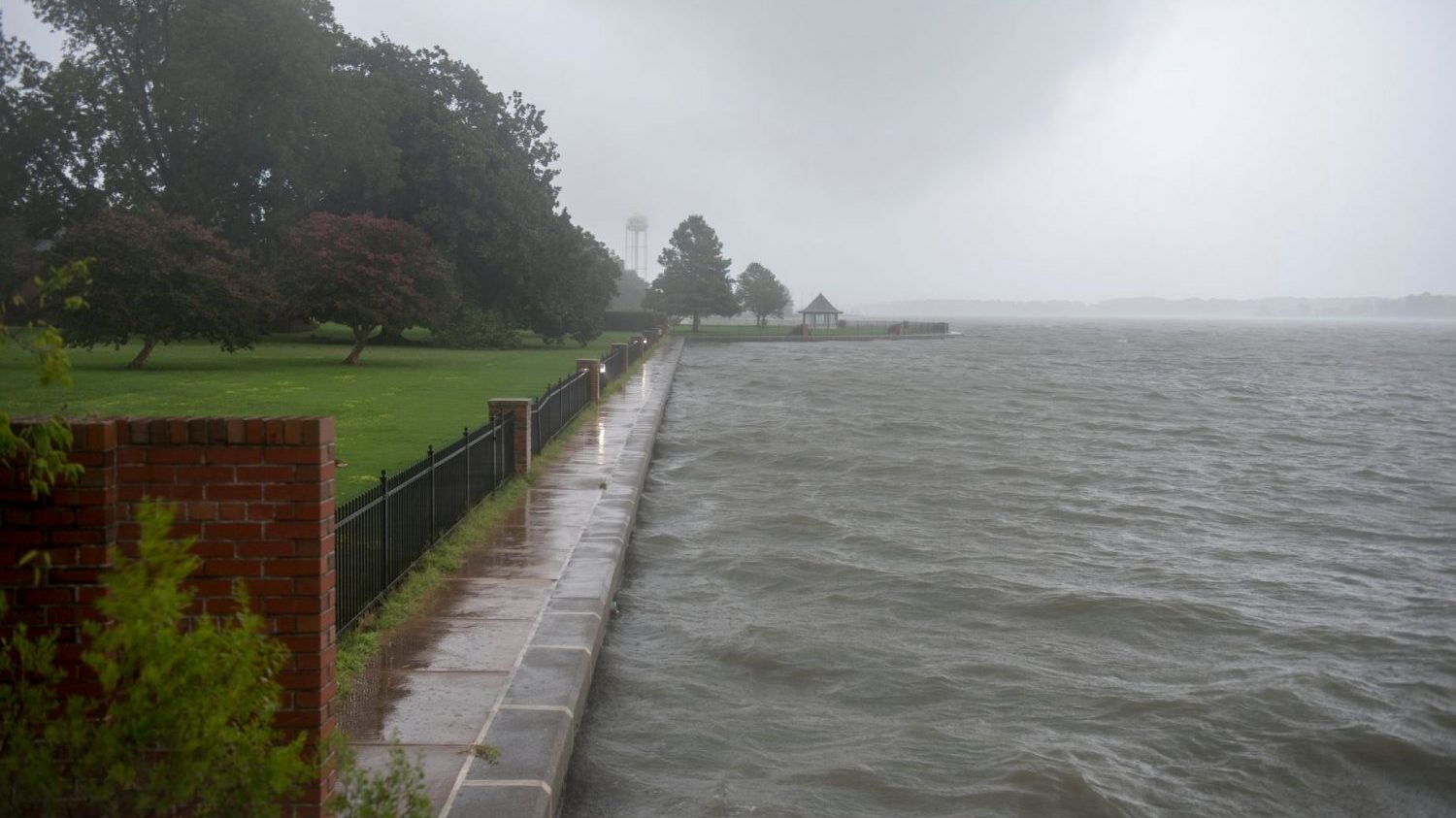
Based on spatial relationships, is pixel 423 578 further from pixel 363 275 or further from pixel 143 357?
pixel 363 275

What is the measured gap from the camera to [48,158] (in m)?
44.4

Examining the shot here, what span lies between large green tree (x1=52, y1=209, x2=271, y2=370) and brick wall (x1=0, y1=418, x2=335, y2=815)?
28.7m

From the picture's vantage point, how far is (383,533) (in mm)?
9039

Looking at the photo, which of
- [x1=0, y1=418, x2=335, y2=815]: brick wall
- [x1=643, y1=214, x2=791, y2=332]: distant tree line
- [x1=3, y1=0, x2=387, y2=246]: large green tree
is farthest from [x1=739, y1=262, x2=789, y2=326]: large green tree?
[x1=0, y1=418, x2=335, y2=815]: brick wall

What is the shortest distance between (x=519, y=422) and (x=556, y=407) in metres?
4.66

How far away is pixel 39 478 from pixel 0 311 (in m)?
0.58

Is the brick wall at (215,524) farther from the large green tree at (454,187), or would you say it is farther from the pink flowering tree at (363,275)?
the large green tree at (454,187)

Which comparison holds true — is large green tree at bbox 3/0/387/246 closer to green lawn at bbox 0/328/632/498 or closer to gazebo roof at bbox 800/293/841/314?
green lawn at bbox 0/328/632/498

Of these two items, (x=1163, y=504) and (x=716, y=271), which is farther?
(x=716, y=271)

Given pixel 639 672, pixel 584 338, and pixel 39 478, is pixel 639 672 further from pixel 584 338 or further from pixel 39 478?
pixel 584 338

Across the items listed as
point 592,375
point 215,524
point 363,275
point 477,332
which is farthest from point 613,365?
point 215,524

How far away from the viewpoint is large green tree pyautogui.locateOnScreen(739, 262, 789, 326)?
367ft

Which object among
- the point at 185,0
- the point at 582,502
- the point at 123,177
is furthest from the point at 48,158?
the point at 582,502

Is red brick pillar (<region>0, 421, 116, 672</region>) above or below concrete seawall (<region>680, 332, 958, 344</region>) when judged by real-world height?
above
